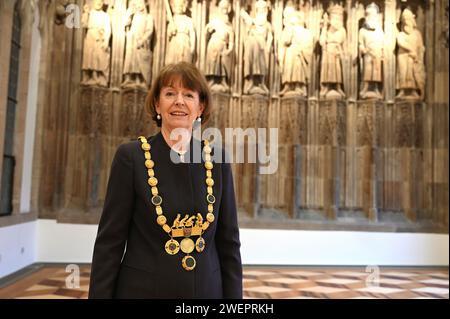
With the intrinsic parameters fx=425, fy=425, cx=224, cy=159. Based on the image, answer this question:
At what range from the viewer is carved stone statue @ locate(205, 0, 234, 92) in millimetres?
8406

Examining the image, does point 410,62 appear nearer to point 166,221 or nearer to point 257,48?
point 257,48

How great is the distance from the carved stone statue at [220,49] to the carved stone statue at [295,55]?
1.11 m

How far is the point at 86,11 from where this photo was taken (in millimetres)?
8023

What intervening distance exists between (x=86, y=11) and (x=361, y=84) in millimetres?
5690

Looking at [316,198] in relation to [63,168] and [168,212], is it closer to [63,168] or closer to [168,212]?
[63,168]

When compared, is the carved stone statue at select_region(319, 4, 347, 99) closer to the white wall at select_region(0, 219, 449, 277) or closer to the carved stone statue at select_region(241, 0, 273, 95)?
the carved stone statue at select_region(241, 0, 273, 95)

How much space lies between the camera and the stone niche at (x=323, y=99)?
27.8 ft

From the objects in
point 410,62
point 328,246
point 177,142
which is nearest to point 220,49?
point 410,62

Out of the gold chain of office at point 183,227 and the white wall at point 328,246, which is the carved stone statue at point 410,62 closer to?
the white wall at point 328,246

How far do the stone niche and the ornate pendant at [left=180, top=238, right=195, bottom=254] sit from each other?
6.81 meters

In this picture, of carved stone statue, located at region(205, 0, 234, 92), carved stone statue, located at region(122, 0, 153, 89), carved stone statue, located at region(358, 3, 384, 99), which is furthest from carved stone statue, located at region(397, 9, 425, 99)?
carved stone statue, located at region(122, 0, 153, 89)

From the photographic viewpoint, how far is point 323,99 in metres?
8.80

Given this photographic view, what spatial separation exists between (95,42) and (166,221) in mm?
7222
